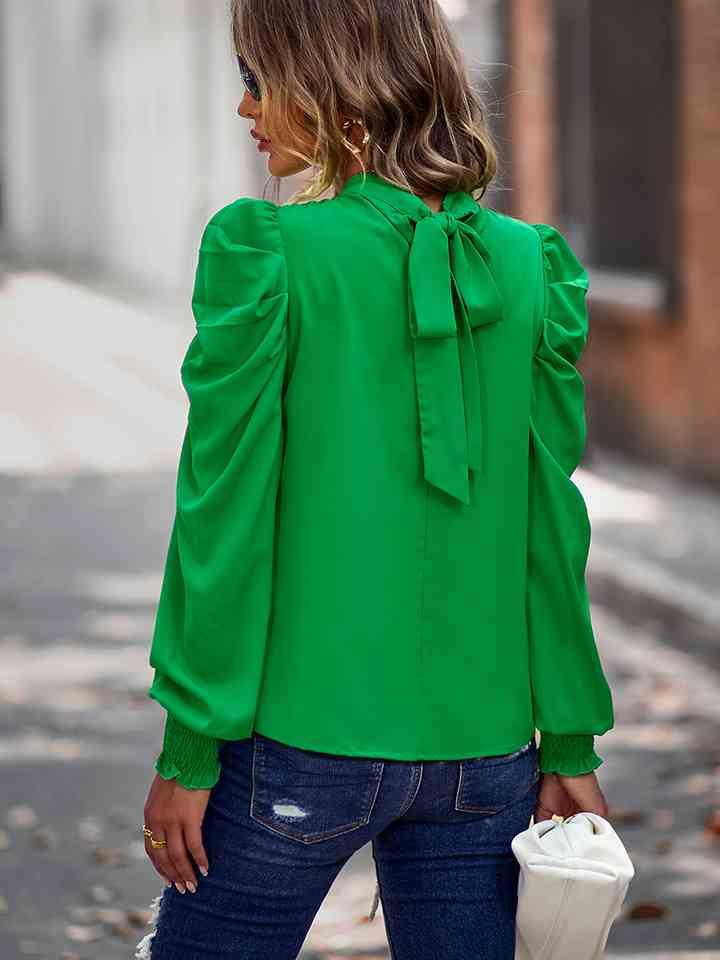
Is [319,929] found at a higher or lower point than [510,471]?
lower

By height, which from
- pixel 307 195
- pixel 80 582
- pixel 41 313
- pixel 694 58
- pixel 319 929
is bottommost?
pixel 41 313

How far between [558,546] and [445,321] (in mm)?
301

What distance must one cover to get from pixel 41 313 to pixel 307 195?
25317mm

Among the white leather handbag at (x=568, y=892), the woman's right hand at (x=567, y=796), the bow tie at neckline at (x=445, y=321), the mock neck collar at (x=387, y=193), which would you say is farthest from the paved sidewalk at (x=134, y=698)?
the mock neck collar at (x=387, y=193)

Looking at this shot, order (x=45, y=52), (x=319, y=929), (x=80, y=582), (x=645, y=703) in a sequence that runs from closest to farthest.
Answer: (x=319, y=929) → (x=645, y=703) → (x=80, y=582) → (x=45, y=52)

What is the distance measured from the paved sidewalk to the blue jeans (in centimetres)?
212

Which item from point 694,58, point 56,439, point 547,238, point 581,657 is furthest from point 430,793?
point 56,439

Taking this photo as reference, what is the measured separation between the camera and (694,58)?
12023 mm

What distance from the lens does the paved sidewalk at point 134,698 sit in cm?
476

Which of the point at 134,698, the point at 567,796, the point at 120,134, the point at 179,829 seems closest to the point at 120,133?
the point at 120,134

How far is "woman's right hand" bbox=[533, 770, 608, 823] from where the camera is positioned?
2275mm

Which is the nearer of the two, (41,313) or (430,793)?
(430,793)

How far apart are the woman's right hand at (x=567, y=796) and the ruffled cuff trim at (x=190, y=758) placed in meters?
0.40

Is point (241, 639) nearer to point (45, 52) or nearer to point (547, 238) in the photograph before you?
point (547, 238)
